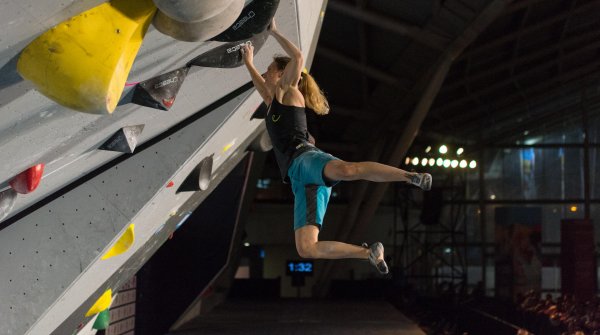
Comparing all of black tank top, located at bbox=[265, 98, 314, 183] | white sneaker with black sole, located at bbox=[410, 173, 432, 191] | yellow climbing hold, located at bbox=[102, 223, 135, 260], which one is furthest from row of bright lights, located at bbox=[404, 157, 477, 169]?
white sneaker with black sole, located at bbox=[410, 173, 432, 191]

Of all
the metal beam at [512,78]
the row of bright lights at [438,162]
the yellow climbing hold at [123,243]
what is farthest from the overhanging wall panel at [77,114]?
the metal beam at [512,78]

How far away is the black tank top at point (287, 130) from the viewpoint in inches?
156

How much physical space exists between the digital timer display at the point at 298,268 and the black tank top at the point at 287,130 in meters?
21.6

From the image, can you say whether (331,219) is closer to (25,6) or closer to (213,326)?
(213,326)

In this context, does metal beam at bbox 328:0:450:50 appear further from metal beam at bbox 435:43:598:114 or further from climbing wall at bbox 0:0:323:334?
climbing wall at bbox 0:0:323:334

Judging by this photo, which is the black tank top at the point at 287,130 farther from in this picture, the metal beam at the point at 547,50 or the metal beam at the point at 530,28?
the metal beam at the point at 547,50

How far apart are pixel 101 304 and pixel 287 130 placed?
4.62m

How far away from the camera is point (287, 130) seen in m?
3.99

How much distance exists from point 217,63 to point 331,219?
29070 millimetres

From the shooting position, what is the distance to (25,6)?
2373 mm

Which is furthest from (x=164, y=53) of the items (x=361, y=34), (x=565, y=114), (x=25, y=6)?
(x=565, y=114)

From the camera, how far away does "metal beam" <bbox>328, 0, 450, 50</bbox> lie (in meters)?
18.5

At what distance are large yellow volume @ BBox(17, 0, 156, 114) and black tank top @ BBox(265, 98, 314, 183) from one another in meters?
1.53

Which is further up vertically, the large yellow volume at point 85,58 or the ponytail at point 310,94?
the ponytail at point 310,94
